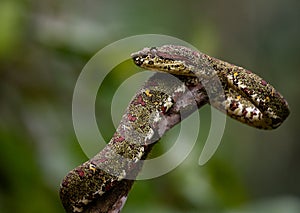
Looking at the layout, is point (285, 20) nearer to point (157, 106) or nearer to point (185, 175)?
point (185, 175)

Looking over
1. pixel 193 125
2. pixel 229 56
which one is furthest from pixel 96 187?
pixel 229 56

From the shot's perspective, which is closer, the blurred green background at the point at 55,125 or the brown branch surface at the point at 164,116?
the brown branch surface at the point at 164,116

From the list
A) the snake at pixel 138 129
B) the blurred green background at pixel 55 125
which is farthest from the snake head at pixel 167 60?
the blurred green background at pixel 55 125

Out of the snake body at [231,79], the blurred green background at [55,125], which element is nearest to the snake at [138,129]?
the snake body at [231,79]

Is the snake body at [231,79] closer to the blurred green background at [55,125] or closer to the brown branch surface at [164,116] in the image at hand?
the brown branch surface at [164,116]

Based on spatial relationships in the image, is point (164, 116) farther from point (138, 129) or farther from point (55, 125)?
point (55, 125)

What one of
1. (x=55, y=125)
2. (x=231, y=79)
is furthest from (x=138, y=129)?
(x=55, y=125)

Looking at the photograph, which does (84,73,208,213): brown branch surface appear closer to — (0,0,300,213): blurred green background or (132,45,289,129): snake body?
(132,45,289,129): snake body

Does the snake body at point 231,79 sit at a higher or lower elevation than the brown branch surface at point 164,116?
higher
